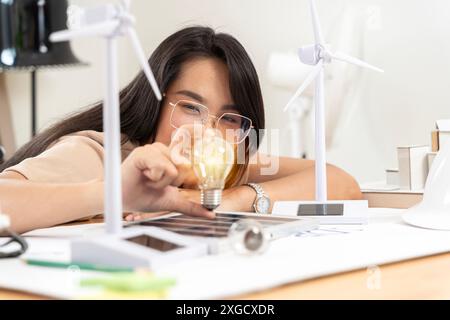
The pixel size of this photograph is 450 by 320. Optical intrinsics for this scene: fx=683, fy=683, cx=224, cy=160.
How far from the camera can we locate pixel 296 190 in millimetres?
1401

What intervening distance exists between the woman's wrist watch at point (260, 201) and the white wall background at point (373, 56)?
30.1 inches

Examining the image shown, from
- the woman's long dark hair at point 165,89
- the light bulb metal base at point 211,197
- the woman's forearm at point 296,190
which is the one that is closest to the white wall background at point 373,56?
the woman's long dark hair at point 165,89

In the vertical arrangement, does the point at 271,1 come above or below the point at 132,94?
above

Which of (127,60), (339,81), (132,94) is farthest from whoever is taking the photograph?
(127,60)

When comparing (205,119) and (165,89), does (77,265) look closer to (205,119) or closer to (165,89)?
(205,119)

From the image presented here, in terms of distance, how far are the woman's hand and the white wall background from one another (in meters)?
0.98

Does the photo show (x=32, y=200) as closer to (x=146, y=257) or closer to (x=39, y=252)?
(x=39, y=252)

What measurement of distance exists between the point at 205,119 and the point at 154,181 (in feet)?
1.72

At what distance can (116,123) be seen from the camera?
2.35 feet

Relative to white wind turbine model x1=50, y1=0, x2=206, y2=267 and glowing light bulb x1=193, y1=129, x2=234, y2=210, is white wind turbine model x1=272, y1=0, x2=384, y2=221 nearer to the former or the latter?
glowing light bulb x1=193, y1=129, x2=234, y2=210

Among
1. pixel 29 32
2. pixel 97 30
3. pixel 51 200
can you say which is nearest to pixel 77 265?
pixel 97 30

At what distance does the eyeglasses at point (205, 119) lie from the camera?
1371mm
